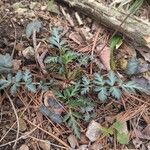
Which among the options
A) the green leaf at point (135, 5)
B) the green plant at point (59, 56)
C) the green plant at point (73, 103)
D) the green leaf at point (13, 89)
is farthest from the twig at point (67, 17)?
the green leaf at point (13, 89)

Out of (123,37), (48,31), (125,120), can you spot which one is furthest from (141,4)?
(125,120)

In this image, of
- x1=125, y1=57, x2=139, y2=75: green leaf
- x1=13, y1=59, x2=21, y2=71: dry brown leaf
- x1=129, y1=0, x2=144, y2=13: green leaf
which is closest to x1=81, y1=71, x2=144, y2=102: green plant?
x1=125, y1=57, x2=139, y2=75: green leaf

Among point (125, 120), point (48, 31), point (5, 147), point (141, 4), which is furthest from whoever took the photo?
point (141, 4)

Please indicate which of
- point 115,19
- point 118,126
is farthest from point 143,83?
point 115,19

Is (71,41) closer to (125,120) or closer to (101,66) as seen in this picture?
(101,66)

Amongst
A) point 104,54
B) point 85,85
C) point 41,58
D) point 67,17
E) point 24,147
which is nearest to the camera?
point 24,147

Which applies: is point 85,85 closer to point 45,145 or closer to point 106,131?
point 106,131

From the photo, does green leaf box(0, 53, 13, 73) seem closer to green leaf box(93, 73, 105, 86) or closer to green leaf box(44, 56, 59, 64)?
green leaf box(44, 56, 59, 64)
